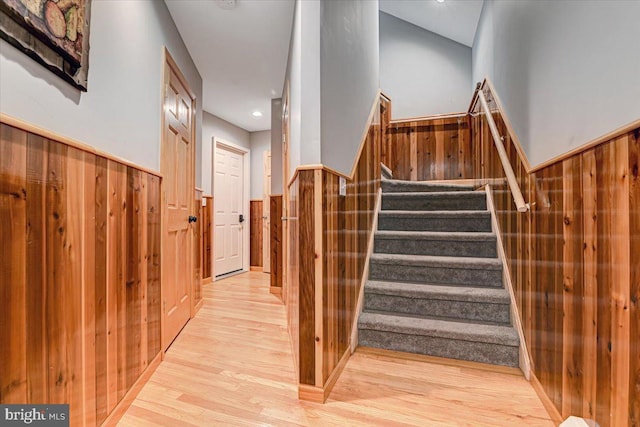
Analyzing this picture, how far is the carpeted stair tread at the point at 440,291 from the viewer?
6.35 ft

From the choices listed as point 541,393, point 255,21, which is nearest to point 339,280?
point 541,393

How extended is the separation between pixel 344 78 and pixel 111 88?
129 cm

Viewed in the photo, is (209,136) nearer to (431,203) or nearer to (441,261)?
(431,203)

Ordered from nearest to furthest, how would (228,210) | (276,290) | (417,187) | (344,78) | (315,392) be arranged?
(315,392), (344,78), (417,187), (276,290), (228,210)

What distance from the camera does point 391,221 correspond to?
2740mm

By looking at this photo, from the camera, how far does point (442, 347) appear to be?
6.14ft

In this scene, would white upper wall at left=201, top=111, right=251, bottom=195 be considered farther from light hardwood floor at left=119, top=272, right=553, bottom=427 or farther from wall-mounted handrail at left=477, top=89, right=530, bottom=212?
wall-mounted handrail at left=477, top=89, right=530, bottom=212

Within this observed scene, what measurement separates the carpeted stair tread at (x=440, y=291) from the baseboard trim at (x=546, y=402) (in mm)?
473

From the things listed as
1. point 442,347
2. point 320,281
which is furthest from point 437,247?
point 320,281

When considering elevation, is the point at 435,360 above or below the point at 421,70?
below

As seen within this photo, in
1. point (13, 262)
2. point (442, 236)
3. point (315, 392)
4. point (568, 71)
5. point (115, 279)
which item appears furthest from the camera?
point (442, 236)

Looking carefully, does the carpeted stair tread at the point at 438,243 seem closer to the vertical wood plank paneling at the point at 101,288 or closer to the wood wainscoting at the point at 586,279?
the wood wainscoting at the point at 586,279

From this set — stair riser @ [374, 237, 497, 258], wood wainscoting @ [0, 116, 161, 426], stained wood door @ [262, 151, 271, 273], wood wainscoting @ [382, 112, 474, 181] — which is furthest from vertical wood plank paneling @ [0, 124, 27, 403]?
stained wood door @ [262, 151, 271, 273]

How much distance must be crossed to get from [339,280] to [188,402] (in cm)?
98
